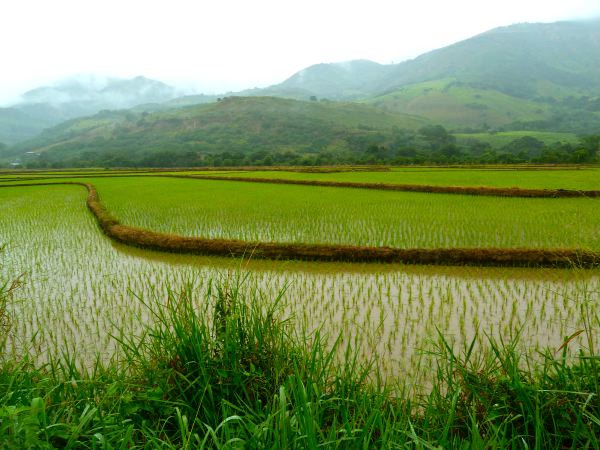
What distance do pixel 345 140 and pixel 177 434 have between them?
9834 centimetres

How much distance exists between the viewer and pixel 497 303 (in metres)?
5.34

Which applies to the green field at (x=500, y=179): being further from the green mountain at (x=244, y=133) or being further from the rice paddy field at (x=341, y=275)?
the green mountain at (x=244, y=133)

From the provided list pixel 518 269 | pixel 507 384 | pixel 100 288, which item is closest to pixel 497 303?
pixel 518 269

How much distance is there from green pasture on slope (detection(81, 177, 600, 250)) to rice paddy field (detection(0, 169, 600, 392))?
0.06 meters

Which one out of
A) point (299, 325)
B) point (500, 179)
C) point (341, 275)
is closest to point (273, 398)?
point (299, 325)

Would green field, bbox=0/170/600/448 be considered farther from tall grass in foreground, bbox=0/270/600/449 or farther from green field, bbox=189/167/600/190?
green field, bbox=189/167/600/190

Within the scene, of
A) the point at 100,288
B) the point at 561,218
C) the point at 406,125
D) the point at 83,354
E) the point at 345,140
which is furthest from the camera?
the point at 406,125

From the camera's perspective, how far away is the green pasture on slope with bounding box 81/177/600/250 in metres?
8.54

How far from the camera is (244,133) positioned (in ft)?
374

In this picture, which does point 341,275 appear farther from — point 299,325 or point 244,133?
point 244,133

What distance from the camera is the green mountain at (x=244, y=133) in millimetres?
97312

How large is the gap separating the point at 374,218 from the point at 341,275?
4597mm

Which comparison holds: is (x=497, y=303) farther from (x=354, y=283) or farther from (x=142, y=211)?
(x=142, y=211)

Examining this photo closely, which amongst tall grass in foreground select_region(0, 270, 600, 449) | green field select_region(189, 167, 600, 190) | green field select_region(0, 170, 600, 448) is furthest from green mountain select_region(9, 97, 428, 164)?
tall grass in foreground select_region(0, 270, 600, 449)
